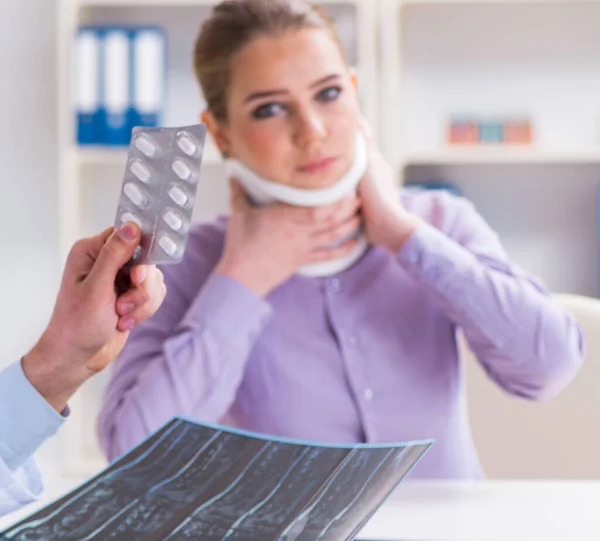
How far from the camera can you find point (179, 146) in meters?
0.59

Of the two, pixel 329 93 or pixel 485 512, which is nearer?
pixel 485 512

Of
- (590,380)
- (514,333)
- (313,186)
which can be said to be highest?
(313,186)

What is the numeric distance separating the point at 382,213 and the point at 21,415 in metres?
0.65

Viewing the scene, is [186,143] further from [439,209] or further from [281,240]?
[439,209]

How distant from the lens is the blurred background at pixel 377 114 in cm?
262

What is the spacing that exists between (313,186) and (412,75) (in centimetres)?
172

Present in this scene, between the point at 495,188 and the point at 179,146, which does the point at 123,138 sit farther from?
the point at 179,146

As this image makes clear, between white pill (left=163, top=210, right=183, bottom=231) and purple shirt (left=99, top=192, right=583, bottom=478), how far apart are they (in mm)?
621

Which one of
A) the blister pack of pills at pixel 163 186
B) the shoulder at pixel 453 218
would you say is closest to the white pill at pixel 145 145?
the blister pack of pills at pixel 163 186

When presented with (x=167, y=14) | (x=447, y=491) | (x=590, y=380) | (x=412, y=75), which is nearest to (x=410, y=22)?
(x=412, y=75)

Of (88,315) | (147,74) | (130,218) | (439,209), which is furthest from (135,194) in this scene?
(147,74)

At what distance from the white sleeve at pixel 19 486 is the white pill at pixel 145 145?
0.97 ft

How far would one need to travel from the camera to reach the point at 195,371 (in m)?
1.20

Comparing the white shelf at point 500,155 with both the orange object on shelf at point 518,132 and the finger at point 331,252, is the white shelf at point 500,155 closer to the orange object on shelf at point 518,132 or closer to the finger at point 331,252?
the orange object on shelf at point 518,132
